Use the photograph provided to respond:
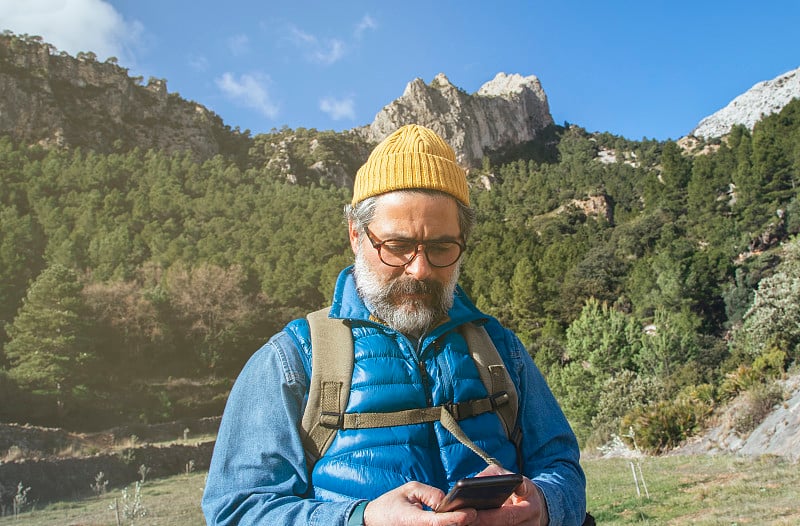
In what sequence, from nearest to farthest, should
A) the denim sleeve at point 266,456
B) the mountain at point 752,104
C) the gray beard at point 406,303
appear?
the denim sleeve at point 266,456, the gray beard at point 406,303, the mountain at point 752,104

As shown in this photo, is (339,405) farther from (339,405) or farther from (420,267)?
(420,267)

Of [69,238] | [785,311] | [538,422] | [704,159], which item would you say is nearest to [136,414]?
[69,238]

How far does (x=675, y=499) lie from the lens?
24.4 ft

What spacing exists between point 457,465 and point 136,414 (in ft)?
105

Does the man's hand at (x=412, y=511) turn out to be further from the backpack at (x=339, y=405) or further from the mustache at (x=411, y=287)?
the mustache at (x=411, y=287)

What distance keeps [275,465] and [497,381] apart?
1.78 feet

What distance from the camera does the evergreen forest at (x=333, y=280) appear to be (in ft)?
66.5

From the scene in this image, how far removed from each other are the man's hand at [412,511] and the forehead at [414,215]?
23.1 inches

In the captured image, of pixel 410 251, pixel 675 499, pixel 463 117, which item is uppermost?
pixel 463 117

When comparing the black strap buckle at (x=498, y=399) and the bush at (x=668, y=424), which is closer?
the black strap buckle at (x=498, y=399)

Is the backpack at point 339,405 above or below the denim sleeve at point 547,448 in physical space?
above

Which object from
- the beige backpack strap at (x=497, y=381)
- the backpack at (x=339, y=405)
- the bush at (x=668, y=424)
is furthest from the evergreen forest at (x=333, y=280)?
the backpack at (x=339, y=405)

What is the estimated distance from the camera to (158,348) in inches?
1422

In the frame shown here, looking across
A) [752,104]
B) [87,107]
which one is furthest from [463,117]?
[87,107]
